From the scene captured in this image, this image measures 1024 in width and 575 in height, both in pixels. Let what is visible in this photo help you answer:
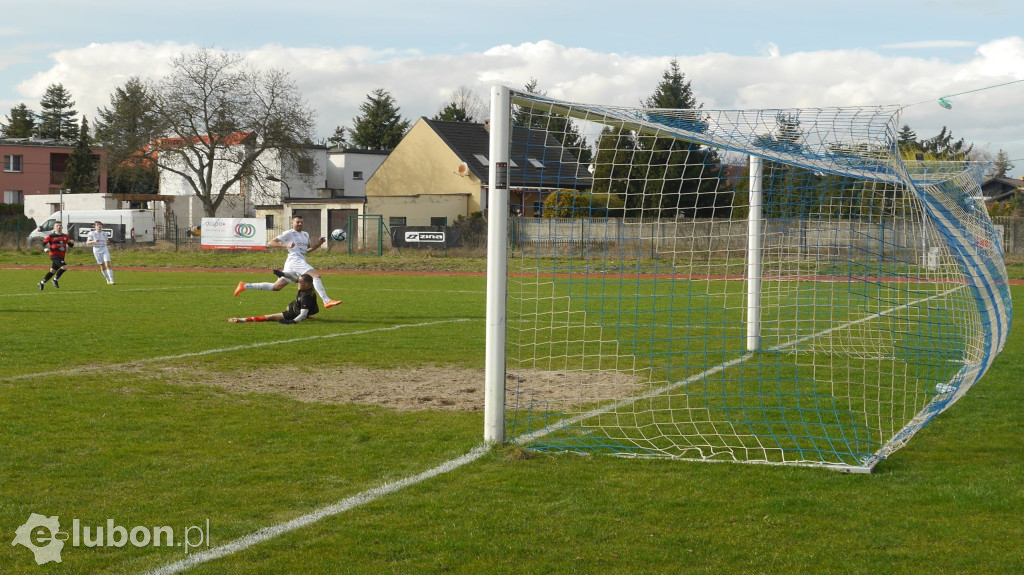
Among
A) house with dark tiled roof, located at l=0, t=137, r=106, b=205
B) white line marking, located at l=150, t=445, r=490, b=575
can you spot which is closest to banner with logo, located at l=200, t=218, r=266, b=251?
white line marking, located at l=150, t=445, r=490, b=575

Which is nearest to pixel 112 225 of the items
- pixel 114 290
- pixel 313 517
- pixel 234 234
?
pixel 234 234

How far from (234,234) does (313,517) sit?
127 feet

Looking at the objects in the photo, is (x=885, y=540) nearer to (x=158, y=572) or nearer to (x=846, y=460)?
(x=846, y=460)

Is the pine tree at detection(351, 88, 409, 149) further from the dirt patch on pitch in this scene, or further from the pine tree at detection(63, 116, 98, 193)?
the dirt patch on pitch

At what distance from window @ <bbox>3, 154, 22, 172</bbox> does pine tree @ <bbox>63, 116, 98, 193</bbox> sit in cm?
388

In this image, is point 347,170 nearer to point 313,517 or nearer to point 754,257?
point 754,257

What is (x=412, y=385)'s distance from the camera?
32.0 ft

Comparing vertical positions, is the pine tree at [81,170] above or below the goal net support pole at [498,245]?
above

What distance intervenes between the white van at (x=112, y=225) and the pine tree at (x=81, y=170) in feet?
80.4

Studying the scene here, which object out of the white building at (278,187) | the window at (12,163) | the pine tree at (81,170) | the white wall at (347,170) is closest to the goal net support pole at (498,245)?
the white building at (278,187)

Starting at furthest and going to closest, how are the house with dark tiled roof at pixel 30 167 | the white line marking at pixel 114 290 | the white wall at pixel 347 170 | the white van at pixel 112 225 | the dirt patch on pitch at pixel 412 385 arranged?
the house with dark tiled roof at pixel 30 167 < the white wall at pixel 347 170 < the white van at pixel 112 225 < the white line marking at pixel 114 290 < the dirt patch on pitch at pixel 412 385

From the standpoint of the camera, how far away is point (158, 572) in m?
4.36

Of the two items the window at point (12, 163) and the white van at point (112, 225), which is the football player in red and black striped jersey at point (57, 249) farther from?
the window at point (12, 163)

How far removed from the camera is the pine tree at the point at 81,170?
74.8 meters
